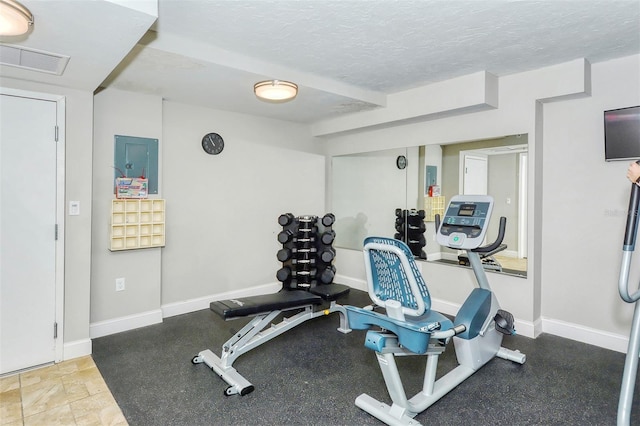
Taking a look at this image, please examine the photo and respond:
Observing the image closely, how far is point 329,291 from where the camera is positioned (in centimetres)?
340

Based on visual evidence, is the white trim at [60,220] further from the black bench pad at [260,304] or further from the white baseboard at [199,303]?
the black bench pad at [260,304]

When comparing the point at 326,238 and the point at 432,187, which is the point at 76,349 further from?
the point at 432,187

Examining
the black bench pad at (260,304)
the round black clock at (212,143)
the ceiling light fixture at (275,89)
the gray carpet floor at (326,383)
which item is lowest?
the gray carpet floor at (326,383)

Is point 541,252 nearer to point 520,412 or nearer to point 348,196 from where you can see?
point 520,412

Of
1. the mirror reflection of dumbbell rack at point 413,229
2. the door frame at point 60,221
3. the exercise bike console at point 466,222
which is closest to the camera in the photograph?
the exercise bike console at point 466,222

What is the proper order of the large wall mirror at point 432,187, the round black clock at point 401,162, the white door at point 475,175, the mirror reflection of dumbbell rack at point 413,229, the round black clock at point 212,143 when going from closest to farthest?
the large wall mirror at point 432,187, the white door at point 475,175, the round black clock at point 212,143, the mirror reflection of dumbbell rack at point 413,229, the round black clock at point 401,162

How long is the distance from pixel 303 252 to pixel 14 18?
2.81 metres

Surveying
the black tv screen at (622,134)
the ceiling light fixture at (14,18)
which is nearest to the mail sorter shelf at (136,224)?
the ceiling light fixture at (14,18)

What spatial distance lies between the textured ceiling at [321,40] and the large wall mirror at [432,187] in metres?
0.82

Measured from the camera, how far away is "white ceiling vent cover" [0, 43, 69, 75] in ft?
7.15

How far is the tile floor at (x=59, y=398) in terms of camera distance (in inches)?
83.3

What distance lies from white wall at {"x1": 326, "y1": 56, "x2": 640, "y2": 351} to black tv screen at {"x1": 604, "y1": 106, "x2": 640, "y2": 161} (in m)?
0.08

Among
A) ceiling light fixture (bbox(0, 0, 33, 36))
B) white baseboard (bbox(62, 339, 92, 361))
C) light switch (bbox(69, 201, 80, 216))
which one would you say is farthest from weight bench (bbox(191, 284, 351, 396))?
ceiling light fixture (bbox(0, 0, 33, 36))

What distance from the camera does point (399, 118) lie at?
3.99 meters
